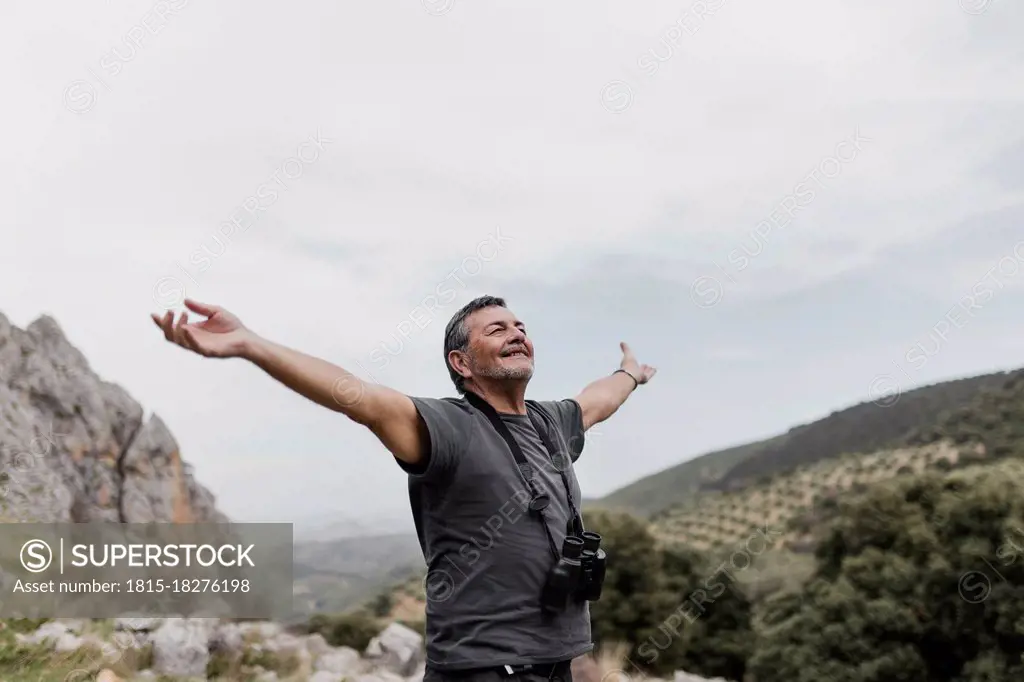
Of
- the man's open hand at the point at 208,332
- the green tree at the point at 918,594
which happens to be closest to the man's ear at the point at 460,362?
the man's open hand at the point at 208,332

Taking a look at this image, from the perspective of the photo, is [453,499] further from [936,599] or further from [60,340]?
[60,340]

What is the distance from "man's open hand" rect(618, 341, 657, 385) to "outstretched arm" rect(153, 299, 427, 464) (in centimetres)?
181

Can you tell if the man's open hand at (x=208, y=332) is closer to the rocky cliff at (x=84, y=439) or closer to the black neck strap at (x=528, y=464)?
the black neck strap at (x=528, y=464)

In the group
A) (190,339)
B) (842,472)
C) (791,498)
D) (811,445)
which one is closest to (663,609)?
(190,339)

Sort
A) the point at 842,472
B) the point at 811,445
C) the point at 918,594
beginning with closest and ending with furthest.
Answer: the point at 918,594, the point at 842,472, the point at 811,445

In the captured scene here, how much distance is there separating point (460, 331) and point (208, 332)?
953mm

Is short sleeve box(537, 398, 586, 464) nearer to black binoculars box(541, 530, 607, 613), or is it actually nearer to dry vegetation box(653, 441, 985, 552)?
black binoculars box(541, 530, 607, 613)

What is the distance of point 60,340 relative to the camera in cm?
2002

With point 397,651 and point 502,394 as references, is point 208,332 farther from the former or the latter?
point 397,651

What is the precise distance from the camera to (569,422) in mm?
3295

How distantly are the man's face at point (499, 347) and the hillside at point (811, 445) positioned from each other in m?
32.8

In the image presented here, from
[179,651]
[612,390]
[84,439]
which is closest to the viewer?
[612,390]

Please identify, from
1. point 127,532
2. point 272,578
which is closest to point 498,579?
point 272,578

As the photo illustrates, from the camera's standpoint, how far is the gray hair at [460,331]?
2.94m
